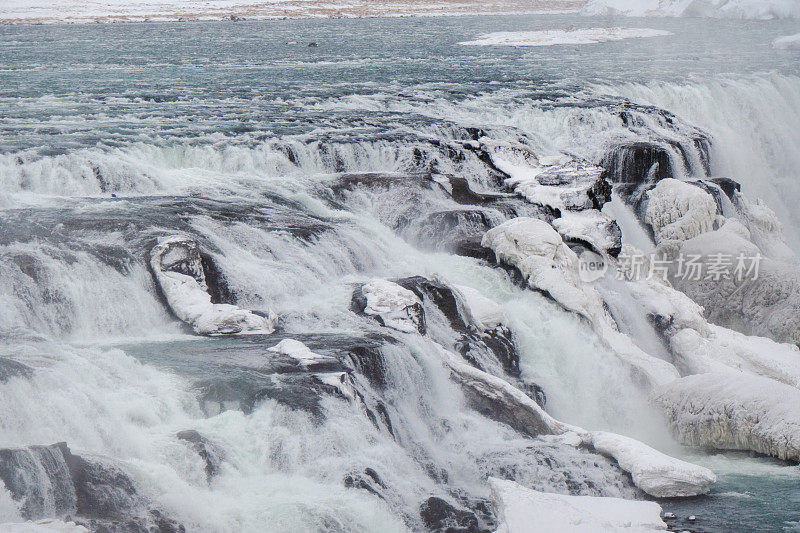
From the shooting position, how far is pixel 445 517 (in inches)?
376

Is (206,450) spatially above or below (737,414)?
above

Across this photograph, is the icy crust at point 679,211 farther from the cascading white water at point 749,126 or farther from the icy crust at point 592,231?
the cascading white water at point 749,126

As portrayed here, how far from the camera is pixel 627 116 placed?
25062 millimetres


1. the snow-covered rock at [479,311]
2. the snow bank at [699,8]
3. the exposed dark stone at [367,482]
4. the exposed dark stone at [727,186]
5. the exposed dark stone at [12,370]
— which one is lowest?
the exposed dark stone at [367,482]

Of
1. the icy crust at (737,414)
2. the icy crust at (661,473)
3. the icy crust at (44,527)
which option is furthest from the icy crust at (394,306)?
the icy crust at (44,527)

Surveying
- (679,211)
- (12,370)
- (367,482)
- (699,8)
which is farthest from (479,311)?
(699,8)

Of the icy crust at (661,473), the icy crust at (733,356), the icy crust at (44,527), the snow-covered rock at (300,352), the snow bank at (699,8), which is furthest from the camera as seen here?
the snow bank at (699,8)

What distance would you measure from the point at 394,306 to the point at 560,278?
12.3ft

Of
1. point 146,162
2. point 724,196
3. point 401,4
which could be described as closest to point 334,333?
point 146,162

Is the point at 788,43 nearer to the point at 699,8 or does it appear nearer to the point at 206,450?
the point at 699,8

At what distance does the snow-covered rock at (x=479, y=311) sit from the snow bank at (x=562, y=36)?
127 ft

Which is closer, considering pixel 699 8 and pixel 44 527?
pixel 44 527

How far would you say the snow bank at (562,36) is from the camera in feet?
170

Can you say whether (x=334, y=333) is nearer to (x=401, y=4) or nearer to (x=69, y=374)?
(x=69, y=374)
